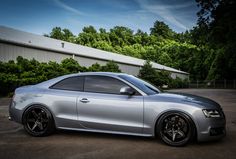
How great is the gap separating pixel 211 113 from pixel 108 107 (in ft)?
6.87

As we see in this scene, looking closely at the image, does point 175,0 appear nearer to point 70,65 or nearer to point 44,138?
point 70,65

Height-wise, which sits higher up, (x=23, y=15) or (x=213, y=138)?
(x=23, y=15)

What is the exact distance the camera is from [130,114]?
20.5 feet

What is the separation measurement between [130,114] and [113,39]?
3858 inches

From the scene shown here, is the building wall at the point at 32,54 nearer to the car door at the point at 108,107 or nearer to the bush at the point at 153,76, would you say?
the bush at the point at 153,76

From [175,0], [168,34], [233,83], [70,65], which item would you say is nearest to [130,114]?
[70,65]

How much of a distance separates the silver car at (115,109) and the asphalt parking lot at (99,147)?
0.21 metres

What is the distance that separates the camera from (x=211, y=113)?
236 inches

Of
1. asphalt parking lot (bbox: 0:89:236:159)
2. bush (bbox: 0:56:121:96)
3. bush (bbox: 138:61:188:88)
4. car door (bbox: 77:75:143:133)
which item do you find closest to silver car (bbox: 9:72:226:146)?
car door (bbox: 77:75:143:133)

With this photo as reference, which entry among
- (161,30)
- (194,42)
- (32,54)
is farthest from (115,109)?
(161,30)

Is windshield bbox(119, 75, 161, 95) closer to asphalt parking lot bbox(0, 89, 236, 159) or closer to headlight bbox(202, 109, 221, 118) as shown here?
asphalt parking lot bbox(0, 89, 236, 159)

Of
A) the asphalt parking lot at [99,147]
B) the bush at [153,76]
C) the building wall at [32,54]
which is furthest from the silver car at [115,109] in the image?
the bush at [153,76]

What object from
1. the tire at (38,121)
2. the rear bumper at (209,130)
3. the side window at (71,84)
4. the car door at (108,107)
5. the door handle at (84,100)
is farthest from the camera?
the side window at (71,84)

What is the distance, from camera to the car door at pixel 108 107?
20.5 feet
